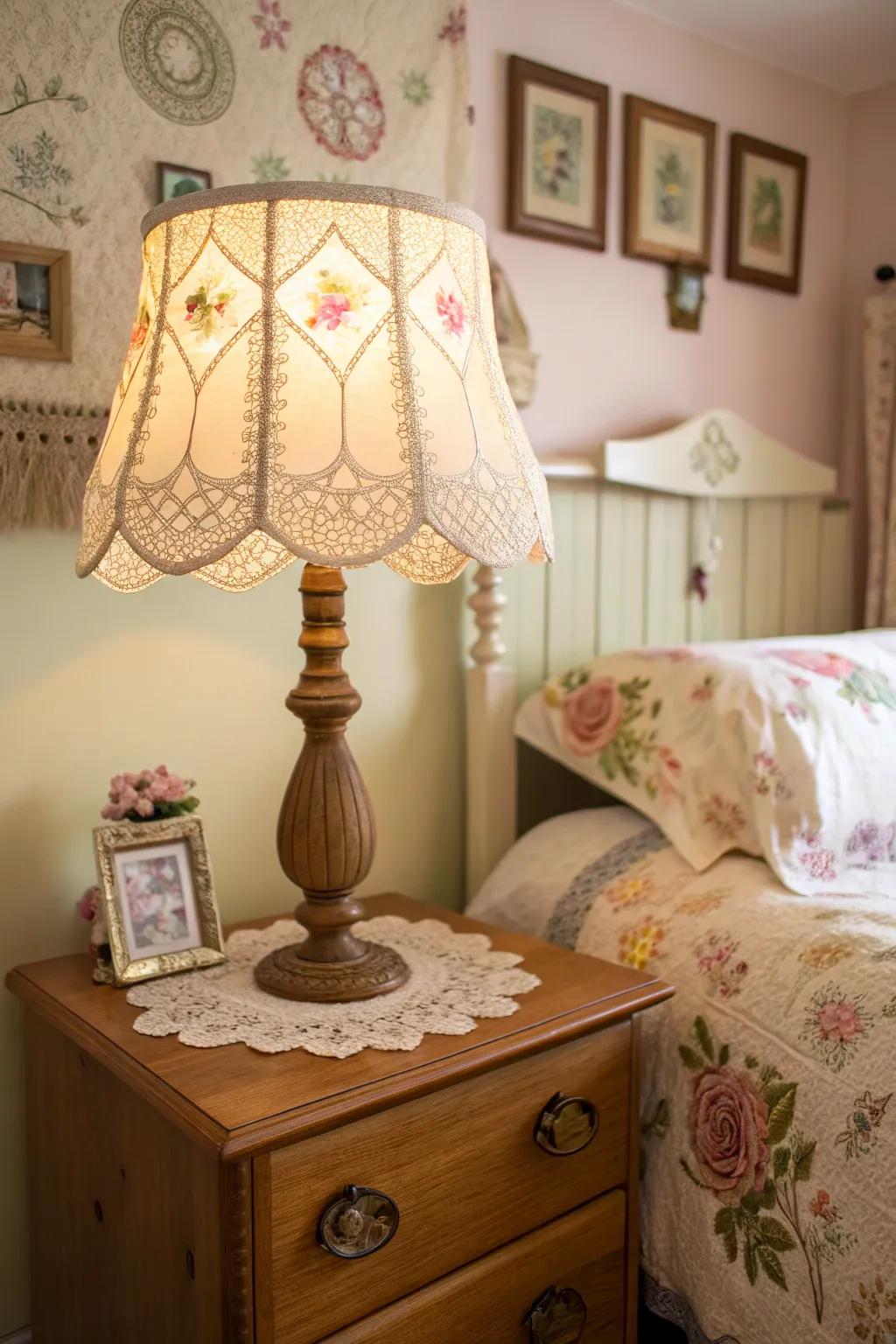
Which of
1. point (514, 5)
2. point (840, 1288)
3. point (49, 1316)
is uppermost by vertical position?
point (514, 5)

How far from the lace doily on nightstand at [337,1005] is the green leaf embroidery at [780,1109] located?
0.86 feet

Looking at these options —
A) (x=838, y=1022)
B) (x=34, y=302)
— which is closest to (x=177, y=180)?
(x=34, y=302)

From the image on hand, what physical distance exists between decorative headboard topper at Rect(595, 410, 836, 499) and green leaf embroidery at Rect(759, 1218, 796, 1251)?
3.57 feet

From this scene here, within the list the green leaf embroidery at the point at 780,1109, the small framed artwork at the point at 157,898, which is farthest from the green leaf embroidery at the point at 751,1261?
the small framed artwork at the point at 157,898

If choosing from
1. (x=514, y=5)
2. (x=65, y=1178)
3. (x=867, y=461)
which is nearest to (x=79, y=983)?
(x=65, y=1178)

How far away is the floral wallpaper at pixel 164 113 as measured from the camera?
126cm

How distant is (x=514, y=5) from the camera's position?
1741 mm

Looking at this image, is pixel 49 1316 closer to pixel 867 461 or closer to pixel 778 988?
pixel 778 988

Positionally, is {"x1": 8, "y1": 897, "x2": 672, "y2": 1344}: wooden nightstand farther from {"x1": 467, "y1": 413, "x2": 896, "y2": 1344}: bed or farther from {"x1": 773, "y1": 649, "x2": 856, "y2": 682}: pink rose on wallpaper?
{"x1": 773, "y1": 649, "x2": 856, "y2": 682}: pink rose on wallpaper

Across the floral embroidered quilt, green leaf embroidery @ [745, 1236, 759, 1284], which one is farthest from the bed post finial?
green leaf embroidery @ [745, 1236, 759, 1284]

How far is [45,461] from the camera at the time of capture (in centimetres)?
128

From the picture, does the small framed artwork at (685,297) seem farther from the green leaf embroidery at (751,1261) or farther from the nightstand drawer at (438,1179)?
the green leaf embroidery at (751,1261)

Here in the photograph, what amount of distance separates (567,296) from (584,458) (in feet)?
0.88

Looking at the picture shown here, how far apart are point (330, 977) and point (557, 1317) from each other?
1.37 feet
